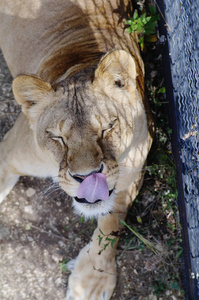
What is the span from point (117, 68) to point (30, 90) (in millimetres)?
468

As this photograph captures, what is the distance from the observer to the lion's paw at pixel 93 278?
2910mm

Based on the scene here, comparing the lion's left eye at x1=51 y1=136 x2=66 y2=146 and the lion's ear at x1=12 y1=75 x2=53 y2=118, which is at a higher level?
the lion's ear at x1=12 y1=75 x2=53 y2=118

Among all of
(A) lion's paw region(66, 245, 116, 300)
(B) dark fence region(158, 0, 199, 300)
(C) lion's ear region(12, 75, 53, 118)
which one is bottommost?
(A) lion's paw region(66, 245, 116, 300)

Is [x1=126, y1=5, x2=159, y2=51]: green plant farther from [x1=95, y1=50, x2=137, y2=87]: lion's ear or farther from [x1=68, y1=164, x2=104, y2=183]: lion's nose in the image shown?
[x1=68, y1=164, x2=104, y2=183]: lion's nose

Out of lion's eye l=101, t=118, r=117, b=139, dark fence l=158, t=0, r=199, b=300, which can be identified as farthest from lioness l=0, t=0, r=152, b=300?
dark fence l=158, t=0, r=199, b=300

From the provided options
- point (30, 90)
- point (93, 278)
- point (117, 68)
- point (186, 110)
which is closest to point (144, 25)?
point (186, 110)

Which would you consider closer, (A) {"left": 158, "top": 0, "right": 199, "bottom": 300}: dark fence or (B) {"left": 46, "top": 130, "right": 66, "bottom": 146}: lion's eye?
(B) {"left": 46, "top": 130, "right": 66, "bottom": 146}: lion's eye

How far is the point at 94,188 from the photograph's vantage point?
2.08 meters

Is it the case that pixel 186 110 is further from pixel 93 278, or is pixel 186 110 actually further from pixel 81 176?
pixel 93 278

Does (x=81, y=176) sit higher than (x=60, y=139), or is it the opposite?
(x=60, y=139)

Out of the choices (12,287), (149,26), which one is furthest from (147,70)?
(12,287)

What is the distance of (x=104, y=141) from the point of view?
2.10m

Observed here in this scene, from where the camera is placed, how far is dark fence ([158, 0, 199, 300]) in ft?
8.49

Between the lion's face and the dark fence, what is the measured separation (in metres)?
0.51
